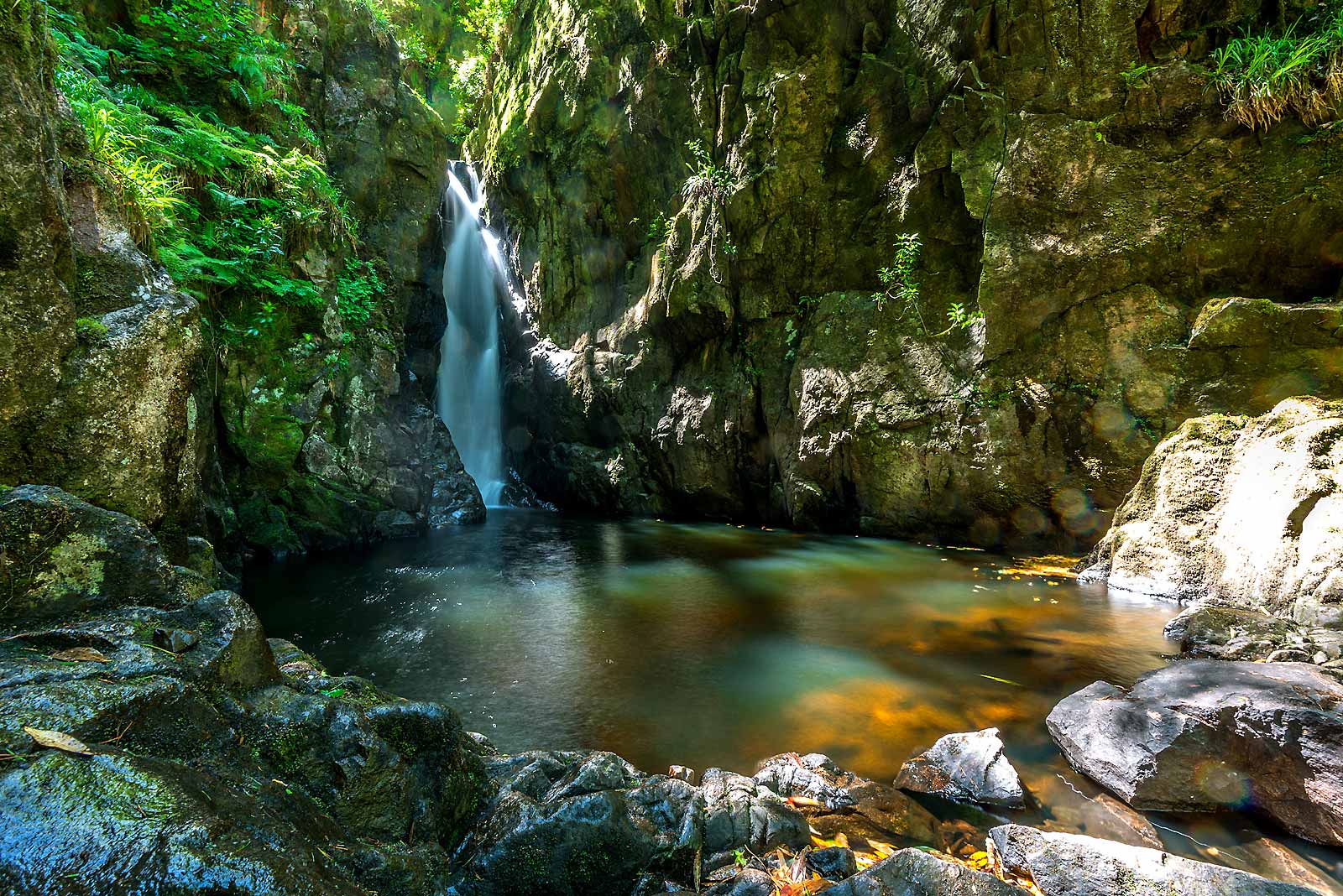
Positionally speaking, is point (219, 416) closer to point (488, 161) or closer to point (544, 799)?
point (544, 799)

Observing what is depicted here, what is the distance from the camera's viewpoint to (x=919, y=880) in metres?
1.76

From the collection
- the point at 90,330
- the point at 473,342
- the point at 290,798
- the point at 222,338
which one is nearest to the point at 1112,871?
the point at 290,798

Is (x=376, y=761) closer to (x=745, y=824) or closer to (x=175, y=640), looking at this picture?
(x=175, y=640)

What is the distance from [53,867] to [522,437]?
1683 cm

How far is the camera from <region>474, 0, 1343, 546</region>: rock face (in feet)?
24.2

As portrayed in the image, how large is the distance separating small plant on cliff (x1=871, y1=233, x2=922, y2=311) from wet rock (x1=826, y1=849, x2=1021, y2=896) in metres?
9.34

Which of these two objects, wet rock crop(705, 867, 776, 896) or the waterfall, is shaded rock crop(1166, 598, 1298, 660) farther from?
the waterfall

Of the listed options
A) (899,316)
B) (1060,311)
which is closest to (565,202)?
(899,316)

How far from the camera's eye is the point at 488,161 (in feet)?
58.7

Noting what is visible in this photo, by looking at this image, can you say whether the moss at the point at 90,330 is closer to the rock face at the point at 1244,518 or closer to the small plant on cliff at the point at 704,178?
the rock face at the point at 1244,518

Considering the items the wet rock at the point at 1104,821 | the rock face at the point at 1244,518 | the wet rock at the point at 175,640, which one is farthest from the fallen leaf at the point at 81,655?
the rock face at the point at 1244,518

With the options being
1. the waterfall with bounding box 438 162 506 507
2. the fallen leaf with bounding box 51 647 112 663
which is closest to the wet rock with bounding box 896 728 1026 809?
the fallen leaf with bounding box 51 647 112 663

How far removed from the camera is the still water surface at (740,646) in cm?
364

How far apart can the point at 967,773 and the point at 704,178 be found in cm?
1206
